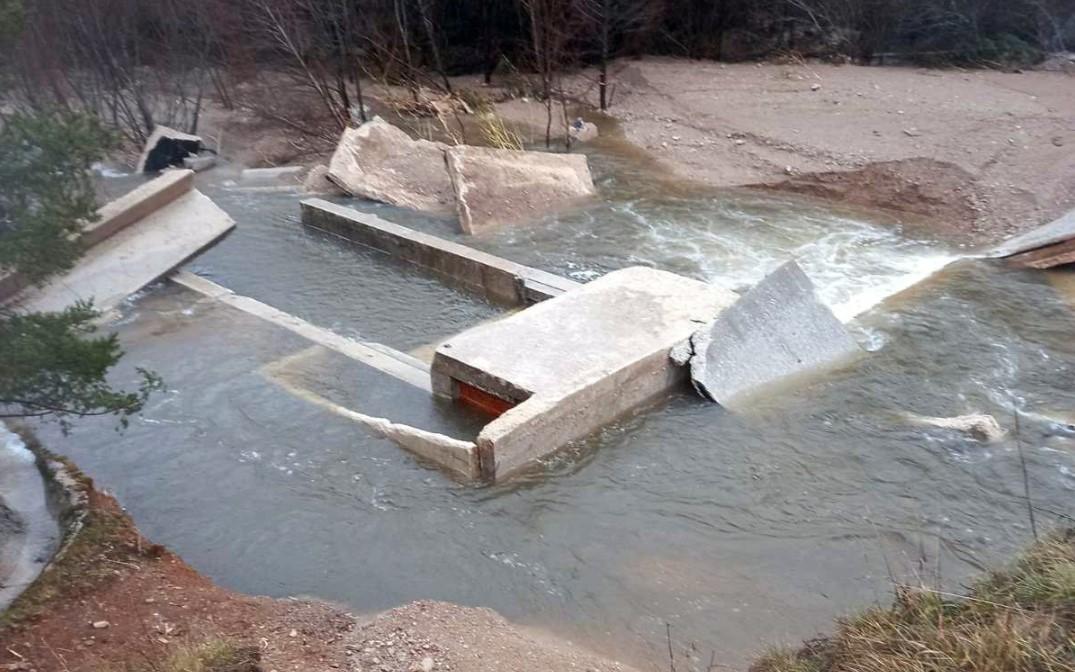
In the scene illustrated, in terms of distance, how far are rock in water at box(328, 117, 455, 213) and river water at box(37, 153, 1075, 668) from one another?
A: 297 cm

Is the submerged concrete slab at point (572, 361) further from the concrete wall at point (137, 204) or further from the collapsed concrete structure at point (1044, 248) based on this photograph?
the concrete wall at point (137, 204)

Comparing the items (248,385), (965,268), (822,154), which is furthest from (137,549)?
(822,154)

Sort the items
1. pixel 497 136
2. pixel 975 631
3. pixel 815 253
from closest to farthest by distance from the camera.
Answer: pixel 975 631 < pixel 815 253 < pixel 497 136

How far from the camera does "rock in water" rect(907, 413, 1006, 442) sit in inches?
252

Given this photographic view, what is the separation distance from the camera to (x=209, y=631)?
4.57 meters

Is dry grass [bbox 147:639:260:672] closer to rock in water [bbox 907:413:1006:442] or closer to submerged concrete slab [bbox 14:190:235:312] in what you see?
rock in water [bbox 907:413:1006:442]

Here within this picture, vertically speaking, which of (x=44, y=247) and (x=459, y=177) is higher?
(x=44, y=247)

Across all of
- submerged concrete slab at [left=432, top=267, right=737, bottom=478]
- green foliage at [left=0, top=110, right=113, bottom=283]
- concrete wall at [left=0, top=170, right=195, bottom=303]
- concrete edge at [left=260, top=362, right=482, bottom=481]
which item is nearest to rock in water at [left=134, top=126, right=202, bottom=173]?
concrete wall at [left=0, top=170, right=195, bottom=303]

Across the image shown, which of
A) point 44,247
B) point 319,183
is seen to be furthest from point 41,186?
point 319,183

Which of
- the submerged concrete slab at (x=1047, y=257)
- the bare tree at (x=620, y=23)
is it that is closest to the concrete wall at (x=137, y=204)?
the bare tree at (x=620, y=23)

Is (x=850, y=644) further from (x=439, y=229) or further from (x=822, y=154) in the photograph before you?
(x=822, y=154)

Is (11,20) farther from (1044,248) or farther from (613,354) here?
(1044,248)

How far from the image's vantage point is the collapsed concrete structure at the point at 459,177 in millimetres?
11055

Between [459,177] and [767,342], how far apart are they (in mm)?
4902
